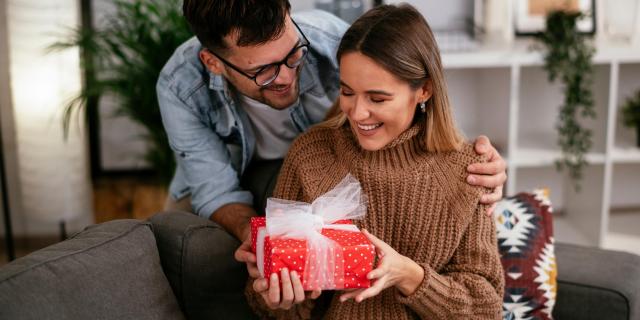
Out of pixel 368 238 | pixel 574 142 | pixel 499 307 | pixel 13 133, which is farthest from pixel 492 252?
pixel 13 133

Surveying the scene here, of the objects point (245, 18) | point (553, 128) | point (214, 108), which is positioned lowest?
point (553, 128)

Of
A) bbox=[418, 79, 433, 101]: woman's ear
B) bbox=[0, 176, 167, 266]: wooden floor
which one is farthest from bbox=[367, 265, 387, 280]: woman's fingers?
bbox=[0, 176, 167, 266]: wooden floor

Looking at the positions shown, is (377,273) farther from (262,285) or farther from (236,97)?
(236,97)

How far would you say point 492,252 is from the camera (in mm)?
1499

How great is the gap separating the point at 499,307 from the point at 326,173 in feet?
1.53

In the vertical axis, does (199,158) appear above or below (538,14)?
below

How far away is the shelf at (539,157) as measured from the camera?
298cm

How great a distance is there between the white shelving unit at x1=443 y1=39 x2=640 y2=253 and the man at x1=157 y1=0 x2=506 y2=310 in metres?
1.03

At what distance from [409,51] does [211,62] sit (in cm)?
60

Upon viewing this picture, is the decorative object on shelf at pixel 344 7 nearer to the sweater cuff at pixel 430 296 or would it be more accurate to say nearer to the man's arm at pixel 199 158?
the man's arm at pixel 199 158

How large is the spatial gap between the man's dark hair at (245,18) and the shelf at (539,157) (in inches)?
65.1

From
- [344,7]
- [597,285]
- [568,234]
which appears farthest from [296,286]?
[568,234]

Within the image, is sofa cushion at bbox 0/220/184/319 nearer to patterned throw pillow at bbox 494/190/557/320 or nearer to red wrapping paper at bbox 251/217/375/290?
red wrapping paper at bbox 251/217/375/290

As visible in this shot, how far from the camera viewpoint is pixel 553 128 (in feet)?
11.1
